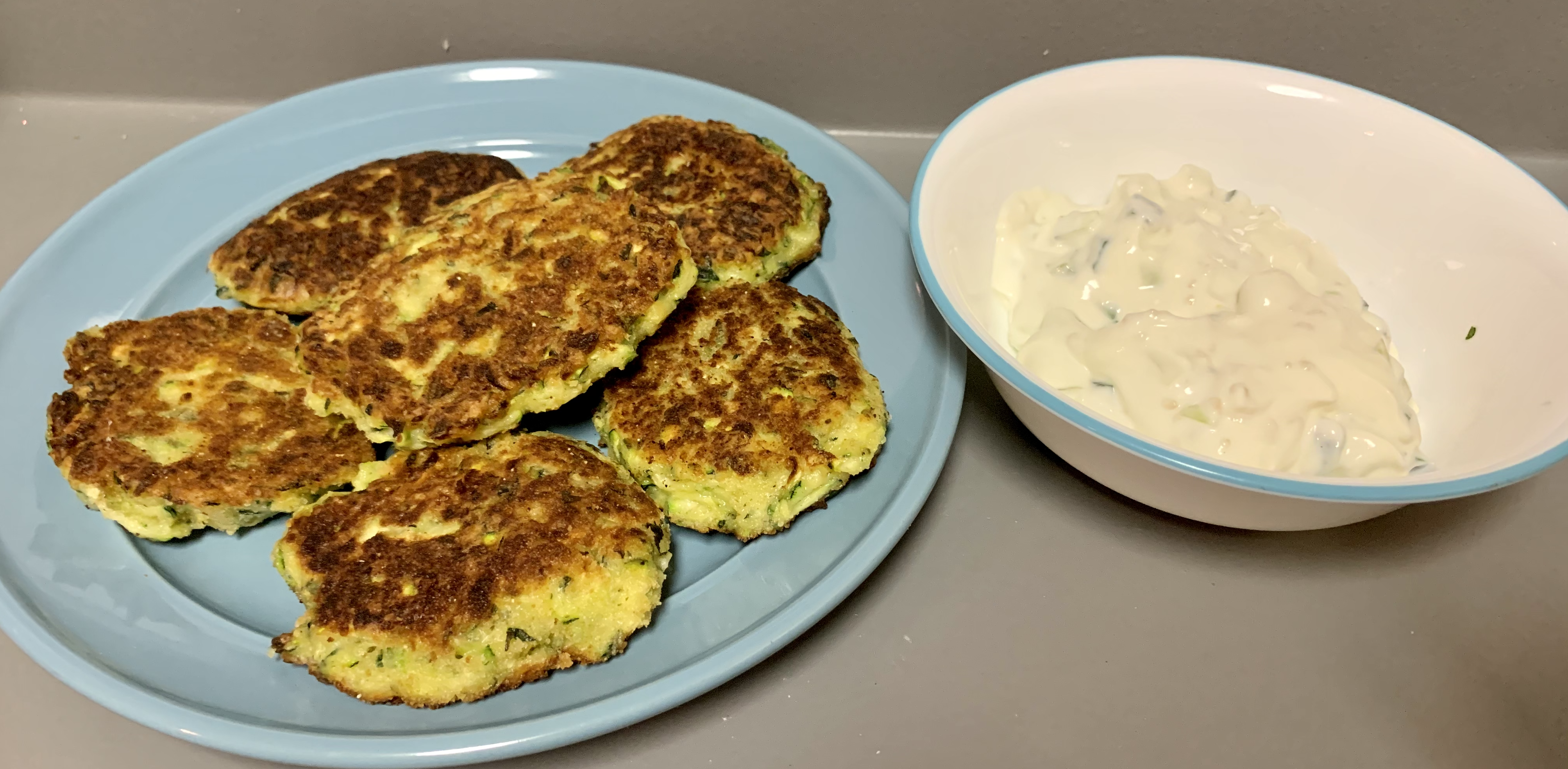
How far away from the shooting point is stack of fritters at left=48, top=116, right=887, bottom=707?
4.62 feet

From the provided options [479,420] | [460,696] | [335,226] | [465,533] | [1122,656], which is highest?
[335,226]

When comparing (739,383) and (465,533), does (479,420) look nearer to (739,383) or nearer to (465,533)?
(465,533)

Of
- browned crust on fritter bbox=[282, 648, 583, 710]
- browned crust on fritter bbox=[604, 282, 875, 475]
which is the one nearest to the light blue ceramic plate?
browned crust on fritter bbox=[282, 648, 583, 710]

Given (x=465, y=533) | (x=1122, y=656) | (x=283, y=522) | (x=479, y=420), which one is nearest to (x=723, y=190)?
(x=479, y=420)

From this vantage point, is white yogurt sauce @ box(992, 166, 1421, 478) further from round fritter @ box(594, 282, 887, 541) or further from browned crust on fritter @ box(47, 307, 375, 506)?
browned crust on fritter @ box(47, 307, 375, 506)

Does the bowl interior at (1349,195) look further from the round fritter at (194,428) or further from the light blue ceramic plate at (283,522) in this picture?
the round fritter at (194,428)

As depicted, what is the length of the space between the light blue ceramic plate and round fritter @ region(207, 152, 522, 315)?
18 centimetres

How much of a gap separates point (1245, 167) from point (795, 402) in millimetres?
1170

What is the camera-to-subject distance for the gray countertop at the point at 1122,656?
152cm

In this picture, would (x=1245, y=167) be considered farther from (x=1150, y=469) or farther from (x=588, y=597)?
(x=588, y=597)

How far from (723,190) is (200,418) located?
1119 mm

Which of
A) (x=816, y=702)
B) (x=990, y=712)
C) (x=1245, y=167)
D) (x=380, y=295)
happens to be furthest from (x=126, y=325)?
(x=1245, y=167)

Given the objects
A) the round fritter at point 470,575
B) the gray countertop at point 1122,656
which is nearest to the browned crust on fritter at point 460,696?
the round fritter at point 470,575

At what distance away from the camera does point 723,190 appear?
2.01 m
